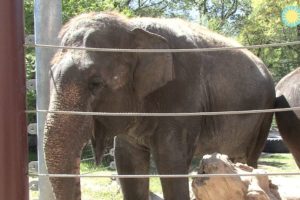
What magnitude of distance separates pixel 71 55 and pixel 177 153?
46.2 inches

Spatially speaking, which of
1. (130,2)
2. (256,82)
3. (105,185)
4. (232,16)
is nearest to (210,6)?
(232,16)

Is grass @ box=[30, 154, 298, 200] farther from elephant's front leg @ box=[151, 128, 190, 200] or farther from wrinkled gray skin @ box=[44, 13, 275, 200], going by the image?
elephant's front leg @ box=[151, 128, 190, 200]

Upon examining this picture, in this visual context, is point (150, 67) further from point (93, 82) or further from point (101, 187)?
point (101, 187)

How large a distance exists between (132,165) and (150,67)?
107 centimetres

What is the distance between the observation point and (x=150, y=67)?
4.31 m

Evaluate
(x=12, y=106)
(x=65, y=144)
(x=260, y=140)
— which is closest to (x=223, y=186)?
A: (x=65, y=144)

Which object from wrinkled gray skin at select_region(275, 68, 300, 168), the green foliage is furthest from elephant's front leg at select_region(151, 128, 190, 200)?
the green foliage

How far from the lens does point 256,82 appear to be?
18.1 ft

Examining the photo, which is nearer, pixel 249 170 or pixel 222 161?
pixel 222 161

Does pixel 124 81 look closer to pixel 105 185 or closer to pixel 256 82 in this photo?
pixel 256 82

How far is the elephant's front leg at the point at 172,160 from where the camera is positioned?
4.34m

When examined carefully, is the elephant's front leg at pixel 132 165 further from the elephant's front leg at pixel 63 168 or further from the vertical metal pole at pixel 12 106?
the vertical metal pole at pixel 12 106

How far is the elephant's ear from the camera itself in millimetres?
4285

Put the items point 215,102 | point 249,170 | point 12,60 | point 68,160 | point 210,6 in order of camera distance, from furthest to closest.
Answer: point 210,6 → point 215,102 → point 249,170 → point 68,160 → point 12,60
